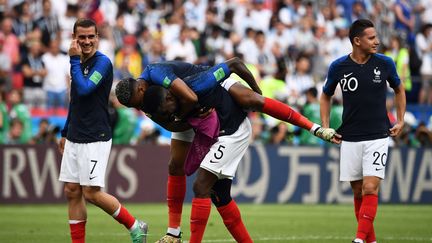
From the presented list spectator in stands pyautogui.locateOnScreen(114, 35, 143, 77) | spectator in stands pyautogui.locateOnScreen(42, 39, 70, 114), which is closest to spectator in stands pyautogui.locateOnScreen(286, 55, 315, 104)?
spectator in stands pyautogui.locateOnScreen(114, 35, 143, 77)

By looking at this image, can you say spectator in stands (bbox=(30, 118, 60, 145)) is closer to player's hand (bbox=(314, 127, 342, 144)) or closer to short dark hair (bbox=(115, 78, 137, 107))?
short dark hair (bbox=(115, 78, 137, 107))

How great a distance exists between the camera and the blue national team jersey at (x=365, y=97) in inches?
464

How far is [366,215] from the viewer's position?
453 inches

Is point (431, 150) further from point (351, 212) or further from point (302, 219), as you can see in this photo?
point (302, 219)

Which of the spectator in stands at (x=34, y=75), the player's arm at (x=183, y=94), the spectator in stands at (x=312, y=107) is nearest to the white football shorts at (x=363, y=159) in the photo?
the player's arm at (x=183, y=94)

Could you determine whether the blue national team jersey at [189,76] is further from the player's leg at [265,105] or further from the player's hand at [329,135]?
the player's hand at [329,135]

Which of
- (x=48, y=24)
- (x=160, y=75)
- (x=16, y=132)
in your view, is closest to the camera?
(x=160, y=75)

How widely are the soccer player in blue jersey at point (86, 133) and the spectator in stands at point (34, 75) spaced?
34.2 feet

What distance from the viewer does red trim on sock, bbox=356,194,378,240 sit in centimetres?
1146

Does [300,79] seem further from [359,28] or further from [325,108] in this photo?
[359,28]

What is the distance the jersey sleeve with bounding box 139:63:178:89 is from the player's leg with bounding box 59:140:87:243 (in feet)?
3.85

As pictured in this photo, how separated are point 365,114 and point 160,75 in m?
2.49

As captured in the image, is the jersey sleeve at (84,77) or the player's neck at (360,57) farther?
the player's neck at (360,57)

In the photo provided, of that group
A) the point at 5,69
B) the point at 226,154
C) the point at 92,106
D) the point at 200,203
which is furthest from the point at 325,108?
the point at 5,69
